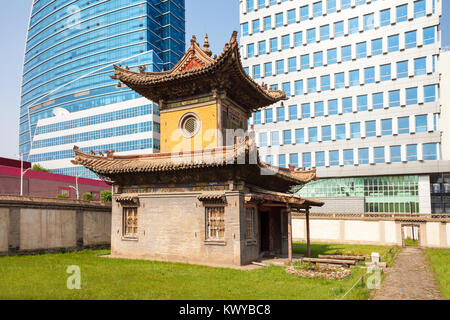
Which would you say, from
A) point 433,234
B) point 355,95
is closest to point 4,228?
point 433,234

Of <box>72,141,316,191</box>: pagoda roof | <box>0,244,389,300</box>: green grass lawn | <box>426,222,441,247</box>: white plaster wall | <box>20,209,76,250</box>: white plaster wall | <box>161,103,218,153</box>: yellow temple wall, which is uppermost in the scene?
<box>161,103,218,153</box>: yellow temple wall

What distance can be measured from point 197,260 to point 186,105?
815 cm

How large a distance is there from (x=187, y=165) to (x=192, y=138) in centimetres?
271

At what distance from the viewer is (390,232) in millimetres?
35969

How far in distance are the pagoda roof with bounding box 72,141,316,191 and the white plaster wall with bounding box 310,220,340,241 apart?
18.1 m

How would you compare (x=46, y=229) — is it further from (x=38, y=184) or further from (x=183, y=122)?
(x=38, y=184)

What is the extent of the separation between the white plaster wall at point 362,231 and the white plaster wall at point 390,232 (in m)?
0.71

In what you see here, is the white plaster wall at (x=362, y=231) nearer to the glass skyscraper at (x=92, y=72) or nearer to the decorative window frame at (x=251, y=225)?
the decorative window frame at (x=251, y=225)

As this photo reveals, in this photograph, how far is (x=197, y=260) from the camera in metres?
18.5

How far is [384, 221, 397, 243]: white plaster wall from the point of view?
35750 mm

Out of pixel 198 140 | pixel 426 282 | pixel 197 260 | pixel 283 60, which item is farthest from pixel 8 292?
pixel 283 60

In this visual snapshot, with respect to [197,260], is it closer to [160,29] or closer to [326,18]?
[326,18]

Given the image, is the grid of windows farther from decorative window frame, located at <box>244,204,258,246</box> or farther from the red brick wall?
the red brick wall

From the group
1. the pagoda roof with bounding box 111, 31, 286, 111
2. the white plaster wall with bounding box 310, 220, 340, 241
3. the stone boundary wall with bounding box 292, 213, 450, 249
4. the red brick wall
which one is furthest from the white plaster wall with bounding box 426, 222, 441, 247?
the red brick wall
